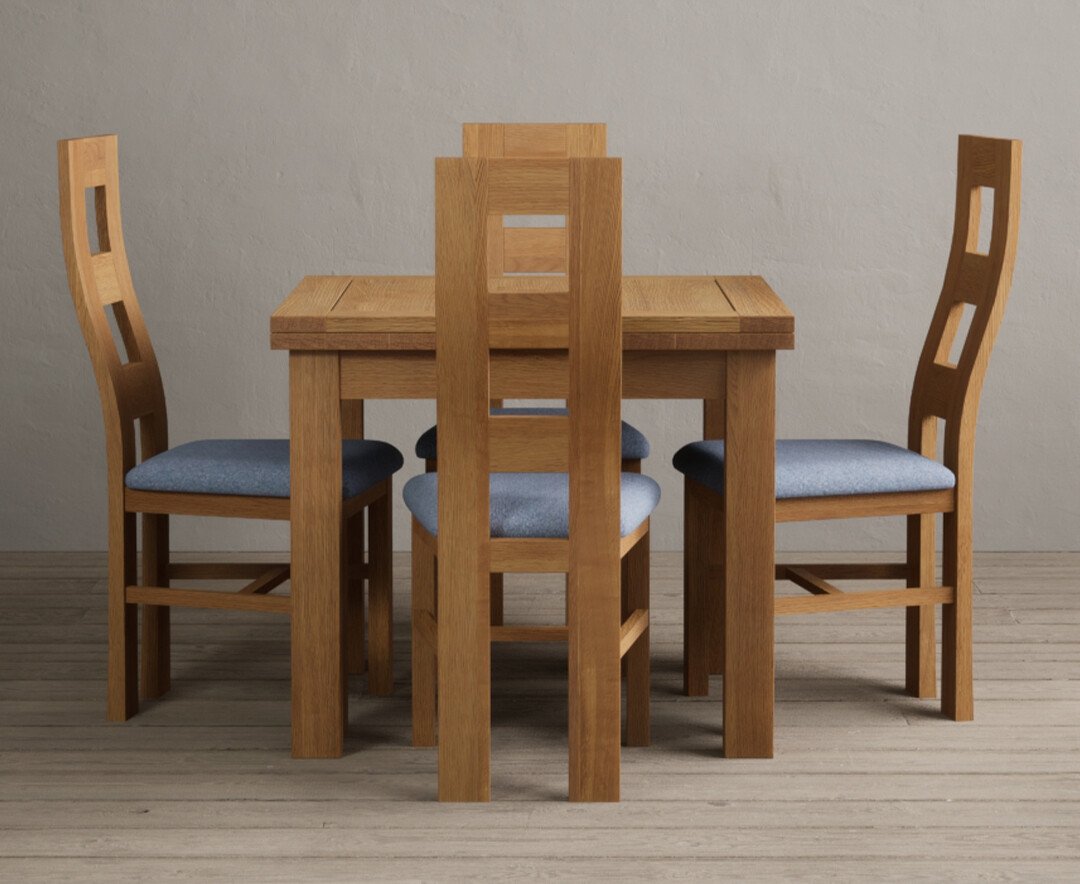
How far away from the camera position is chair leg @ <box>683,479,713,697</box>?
289 cm

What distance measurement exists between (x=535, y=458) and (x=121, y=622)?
923 mm

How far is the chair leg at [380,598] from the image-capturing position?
114 inches

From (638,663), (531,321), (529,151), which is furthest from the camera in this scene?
(529,151)

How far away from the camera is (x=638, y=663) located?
2613mm

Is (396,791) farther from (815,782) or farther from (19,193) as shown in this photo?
(19,193)

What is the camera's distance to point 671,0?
3877 millimetres

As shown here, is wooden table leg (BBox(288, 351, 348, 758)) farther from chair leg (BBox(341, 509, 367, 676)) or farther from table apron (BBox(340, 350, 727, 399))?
chair leg (BBox(341, 509, 367, 676))

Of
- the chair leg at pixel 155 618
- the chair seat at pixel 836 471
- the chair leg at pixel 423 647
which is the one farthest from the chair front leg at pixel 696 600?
the chair leg at pixel 155 618

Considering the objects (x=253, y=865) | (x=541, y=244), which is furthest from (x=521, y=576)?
(x=253, y=865)

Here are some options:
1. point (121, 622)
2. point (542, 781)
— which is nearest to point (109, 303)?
point (121, 622)

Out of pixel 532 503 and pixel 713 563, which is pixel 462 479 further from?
pixel 713 563

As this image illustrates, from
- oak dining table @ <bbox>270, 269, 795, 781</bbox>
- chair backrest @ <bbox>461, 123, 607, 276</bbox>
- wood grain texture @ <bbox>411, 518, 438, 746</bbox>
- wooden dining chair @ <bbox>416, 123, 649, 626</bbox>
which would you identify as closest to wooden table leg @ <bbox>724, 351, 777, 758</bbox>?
oak dining table @ <bbox>270, 269, 795, 781</bbox>

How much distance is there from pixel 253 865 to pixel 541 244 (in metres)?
1.72

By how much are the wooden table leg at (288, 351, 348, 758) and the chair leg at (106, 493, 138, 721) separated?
14.7 inches
